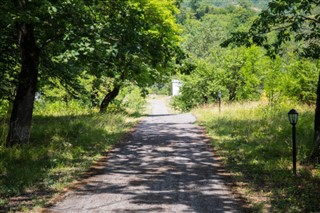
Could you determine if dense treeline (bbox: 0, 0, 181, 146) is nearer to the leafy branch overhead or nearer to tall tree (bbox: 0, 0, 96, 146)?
tall tree (bbox: 0, 0, 96, 146)

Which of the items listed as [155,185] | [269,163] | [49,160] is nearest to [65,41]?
[49,160]

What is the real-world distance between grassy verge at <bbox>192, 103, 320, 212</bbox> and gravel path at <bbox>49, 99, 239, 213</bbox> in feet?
1.72

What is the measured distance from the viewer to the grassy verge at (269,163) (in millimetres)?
5880

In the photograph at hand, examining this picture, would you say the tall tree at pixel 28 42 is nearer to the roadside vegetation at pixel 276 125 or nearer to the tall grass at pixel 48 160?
the tall grass at pixel 48 160

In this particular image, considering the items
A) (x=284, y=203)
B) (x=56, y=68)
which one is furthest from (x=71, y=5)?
(x=284, y=203)

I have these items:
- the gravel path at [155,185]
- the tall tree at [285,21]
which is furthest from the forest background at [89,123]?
the gravel path at [155,185]

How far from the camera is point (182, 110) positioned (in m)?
33.7

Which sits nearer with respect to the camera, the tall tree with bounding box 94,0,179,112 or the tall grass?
the tall grass

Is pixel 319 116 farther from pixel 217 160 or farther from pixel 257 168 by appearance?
pixel 217 160

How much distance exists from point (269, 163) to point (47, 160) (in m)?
5.65

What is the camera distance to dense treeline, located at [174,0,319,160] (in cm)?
1014

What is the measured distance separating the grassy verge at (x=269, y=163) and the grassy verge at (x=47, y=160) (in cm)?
374

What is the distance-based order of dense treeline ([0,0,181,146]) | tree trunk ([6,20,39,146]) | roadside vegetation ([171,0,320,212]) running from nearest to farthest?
1. roadside vegetation ([171,0,320,212])
2. dense treeline ([0,0,181,146])
3. tree trunk ([6,20,39,146])

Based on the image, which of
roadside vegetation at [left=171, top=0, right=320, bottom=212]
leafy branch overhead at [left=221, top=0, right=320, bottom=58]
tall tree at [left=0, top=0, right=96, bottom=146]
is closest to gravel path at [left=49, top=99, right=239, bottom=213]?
roadside vegetation at [left=171, top=0, right=320, bottom=212]
